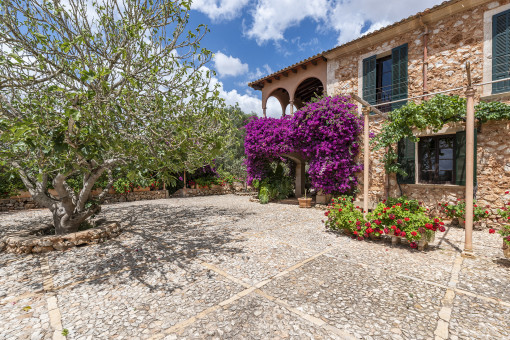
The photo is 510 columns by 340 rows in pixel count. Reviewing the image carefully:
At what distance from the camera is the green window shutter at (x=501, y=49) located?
6.43m

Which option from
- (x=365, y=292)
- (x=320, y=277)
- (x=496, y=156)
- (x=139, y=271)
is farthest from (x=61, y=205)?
(x=496, y=156)

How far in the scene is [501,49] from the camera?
21.4 feet

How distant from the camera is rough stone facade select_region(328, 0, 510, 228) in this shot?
6660 millimetres

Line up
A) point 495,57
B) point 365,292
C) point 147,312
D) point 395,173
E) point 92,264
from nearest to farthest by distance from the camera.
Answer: point 147,312 < point 365,292 < point 92,264 < point 495,57 < point 395,173

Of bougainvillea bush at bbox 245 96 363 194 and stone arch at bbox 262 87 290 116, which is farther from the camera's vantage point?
stone arch at bbox 262 87 290 116

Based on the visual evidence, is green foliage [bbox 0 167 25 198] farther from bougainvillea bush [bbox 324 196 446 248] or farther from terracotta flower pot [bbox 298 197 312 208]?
bougainvillea bush [bbox 324 196 446 248]

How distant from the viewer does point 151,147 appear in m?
3.86

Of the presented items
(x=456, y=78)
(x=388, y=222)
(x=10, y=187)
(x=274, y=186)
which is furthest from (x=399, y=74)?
(x=10, y=187)

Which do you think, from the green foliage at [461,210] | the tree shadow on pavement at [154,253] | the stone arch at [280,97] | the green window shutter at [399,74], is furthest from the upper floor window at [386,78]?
the tree shadow on pavement at [154,253]

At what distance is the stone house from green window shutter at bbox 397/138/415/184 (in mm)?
30

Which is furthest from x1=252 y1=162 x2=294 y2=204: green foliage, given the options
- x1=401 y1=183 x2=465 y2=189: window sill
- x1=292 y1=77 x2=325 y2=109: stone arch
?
x1=401 y1=183 x2=465 y2=189: window sill

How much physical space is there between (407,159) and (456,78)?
285cm

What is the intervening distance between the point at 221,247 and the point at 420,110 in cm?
705

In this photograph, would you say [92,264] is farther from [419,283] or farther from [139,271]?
[419,283]
